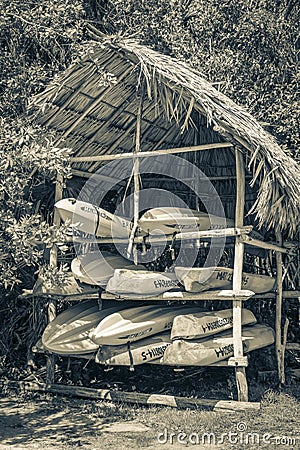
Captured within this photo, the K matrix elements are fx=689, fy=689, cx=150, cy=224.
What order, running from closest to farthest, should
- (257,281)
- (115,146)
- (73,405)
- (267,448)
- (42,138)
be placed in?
1. (267,448)
2. (42,138)
3. (73,405)
4. (257,281)
5. (115,146)

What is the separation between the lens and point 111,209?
8.75m

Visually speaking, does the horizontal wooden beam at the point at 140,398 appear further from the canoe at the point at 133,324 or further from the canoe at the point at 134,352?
the canoe at the point at 133,324

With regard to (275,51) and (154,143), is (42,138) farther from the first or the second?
(275,51)

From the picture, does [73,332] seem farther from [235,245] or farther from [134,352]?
[235,245]

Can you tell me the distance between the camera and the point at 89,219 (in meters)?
6.84

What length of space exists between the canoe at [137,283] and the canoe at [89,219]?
1.72 feet

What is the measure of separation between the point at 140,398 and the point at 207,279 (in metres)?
1.28

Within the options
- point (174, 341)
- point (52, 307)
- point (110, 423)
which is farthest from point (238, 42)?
point (110, 423)

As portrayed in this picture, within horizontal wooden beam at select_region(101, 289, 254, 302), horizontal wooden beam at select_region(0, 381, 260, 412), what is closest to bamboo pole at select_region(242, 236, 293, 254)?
horizontal wooden beam at select_region(101, 289, 254, 302)

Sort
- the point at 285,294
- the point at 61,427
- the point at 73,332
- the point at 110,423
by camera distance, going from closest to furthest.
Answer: the point at 61,427 < the point at 110,423 < the point at 73,332 < the point at 285,294

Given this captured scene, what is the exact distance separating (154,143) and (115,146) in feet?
1.83

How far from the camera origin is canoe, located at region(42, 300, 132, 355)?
22.2ft

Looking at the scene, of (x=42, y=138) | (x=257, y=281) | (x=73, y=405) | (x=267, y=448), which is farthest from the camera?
(x=257, y=281)

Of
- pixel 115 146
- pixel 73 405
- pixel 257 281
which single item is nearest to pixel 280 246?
pixel 257 281
